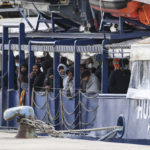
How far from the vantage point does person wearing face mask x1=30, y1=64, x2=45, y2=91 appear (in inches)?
928

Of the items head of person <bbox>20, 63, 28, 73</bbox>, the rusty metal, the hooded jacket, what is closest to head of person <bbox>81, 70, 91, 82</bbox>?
the hooded jacket

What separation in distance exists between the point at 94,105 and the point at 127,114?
2.12 meters

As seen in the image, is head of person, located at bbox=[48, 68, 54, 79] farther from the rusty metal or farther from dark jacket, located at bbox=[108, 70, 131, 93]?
the rusty metal

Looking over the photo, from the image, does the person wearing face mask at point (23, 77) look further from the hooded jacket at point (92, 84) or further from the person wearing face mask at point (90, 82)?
the hooded jacket at point (92, 84)

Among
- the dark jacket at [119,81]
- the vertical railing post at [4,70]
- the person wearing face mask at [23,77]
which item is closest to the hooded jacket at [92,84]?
the dark jacket at [119,81]

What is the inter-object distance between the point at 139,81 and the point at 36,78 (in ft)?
16.3

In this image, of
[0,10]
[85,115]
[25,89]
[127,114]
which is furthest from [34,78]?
[0,10]

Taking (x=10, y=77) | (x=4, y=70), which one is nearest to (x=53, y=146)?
(x=10, y=77)

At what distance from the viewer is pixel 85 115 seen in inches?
862

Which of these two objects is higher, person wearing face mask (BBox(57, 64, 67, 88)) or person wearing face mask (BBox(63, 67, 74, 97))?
person wearing face mask (BBox(57, 64, 67, 88))

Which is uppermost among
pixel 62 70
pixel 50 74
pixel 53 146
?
pixel 62 70

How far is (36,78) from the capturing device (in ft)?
77.4

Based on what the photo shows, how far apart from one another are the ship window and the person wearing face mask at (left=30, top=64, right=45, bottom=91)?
4673 millimetres

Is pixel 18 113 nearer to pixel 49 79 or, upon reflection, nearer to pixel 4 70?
pixel 49 79
